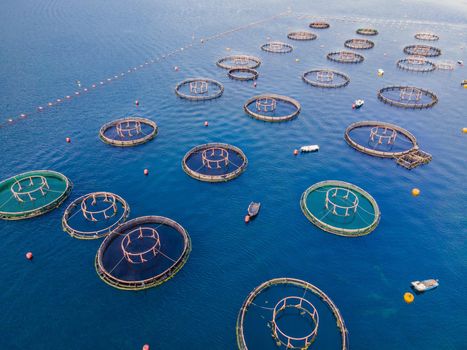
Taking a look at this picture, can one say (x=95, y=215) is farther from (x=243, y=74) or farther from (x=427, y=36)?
(x=427, y=36)

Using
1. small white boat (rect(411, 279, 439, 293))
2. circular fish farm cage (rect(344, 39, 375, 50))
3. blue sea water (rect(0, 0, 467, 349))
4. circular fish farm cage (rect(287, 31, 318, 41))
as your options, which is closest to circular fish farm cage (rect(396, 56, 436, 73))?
blue sea water (rect(0, 0, 467, 349))

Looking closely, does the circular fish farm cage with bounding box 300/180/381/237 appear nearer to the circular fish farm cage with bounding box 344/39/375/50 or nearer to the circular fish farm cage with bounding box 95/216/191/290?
the circular fish farm cage with bounding box 95/216/191/290

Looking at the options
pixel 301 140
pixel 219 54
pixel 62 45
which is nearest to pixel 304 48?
pixel 219 54

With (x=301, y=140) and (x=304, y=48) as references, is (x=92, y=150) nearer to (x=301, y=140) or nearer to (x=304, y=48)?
(x=301, y=140)

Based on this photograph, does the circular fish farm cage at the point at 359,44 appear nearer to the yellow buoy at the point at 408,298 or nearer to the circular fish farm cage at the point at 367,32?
the circular fish farm cage at the point at 367,32

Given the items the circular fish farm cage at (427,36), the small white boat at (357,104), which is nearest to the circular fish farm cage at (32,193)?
the small white boat at (357,104)

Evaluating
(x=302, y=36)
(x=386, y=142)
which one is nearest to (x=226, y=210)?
(x=386, y=142)
